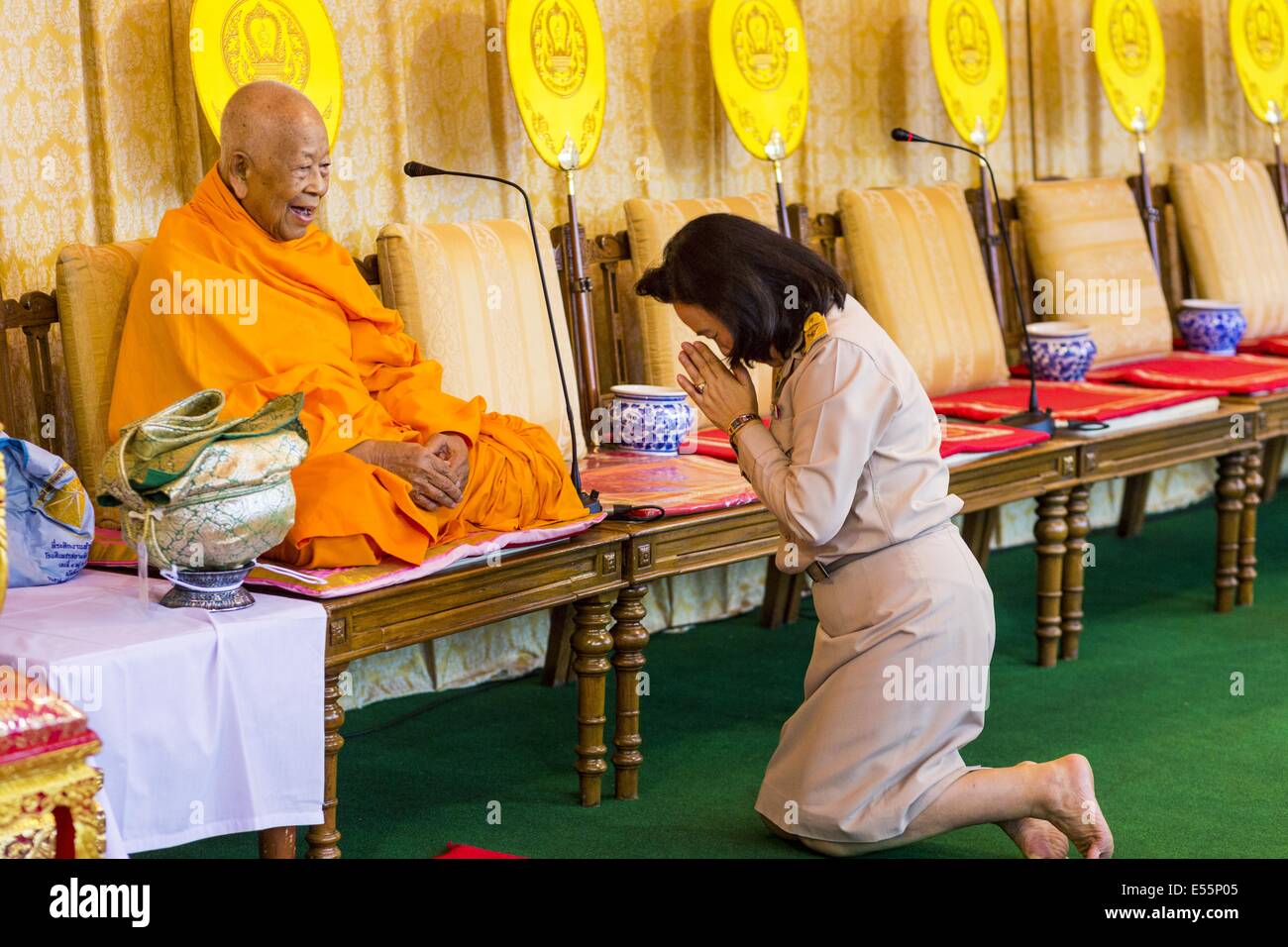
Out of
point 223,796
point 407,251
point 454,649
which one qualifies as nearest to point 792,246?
point 407,251

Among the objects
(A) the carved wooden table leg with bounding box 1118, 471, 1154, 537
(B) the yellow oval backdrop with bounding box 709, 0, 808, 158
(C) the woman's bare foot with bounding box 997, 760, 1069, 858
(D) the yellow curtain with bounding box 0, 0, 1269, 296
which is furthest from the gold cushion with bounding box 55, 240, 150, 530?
(A) the carved wooden table leg with bounding box 1118, 471, 1154, 537

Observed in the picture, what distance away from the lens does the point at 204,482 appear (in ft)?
8.70

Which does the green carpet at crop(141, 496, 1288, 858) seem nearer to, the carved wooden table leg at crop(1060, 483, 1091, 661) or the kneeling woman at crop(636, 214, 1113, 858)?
the carved wooden table leg at crop(1060, 483, 1091, 661)

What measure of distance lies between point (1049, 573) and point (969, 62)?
6.24ft

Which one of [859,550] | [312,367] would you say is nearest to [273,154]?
[312,367]

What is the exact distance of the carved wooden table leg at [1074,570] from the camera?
4574 millimetres

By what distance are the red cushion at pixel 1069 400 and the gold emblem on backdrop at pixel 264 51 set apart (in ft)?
6.12

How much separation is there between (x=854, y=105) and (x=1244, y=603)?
6.53 ft

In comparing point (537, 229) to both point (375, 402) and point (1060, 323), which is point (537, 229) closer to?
point (375, 402)

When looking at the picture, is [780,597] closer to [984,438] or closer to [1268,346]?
[984,438]

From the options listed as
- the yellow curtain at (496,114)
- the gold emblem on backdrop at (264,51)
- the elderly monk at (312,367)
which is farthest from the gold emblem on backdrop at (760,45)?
the elderly monk at (312,367)

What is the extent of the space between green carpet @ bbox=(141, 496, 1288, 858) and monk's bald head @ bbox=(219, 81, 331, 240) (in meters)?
1.25

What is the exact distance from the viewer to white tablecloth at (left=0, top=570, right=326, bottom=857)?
2547 mm

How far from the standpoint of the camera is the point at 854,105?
5.53 m
